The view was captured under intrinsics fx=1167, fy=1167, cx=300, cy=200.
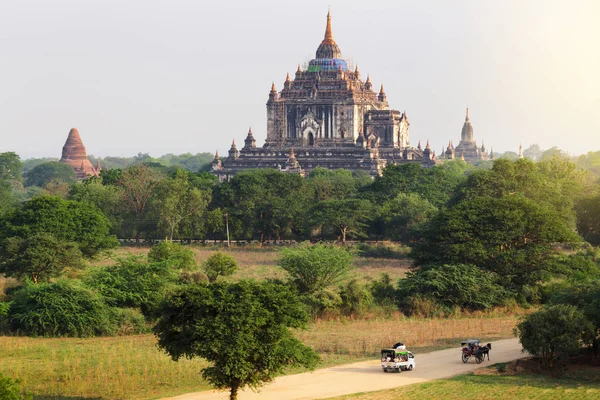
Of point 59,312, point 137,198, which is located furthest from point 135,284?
point 137,198

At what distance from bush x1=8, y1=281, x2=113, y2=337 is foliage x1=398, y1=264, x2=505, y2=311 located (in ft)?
42.7

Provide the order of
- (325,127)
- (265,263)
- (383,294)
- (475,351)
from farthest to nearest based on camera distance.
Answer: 1. (325,127)
2. (265,263)
3. (383,294)
4. (475,351)

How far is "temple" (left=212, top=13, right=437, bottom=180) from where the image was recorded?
13601 centimetres

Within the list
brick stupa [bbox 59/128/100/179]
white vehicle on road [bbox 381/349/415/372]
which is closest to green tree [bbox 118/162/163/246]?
white vehicle on road [bbox 381/349/415/372]

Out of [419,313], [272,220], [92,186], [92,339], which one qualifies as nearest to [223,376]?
[92,339]

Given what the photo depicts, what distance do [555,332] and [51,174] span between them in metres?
131

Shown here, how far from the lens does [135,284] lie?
47188 millimetres

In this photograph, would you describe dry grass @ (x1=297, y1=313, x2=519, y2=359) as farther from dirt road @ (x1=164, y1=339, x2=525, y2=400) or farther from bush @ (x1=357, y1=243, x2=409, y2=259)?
bush @ (x1=357, y1=243, x2=409, y2=259)

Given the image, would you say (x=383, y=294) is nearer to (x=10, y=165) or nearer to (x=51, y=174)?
(x=10, y=165)

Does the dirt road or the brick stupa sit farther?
the brick stupa

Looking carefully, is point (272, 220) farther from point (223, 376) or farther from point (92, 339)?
point (223, 376)

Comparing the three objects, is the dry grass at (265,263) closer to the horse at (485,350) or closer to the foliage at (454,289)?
the foliage at (454,289)

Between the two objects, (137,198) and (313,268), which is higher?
(137,198)

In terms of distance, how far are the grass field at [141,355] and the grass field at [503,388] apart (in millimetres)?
4801
